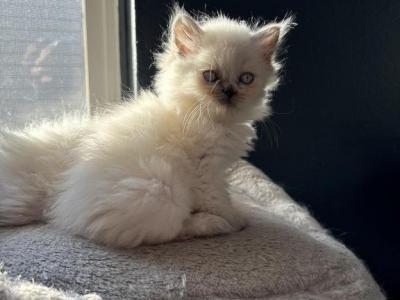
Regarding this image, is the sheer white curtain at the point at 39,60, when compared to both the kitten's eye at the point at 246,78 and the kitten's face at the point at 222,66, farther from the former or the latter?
the kitten's eye at the point at 246,78

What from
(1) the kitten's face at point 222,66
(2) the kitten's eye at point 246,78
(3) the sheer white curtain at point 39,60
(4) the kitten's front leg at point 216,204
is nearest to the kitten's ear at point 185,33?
(1) the kitten's face at point 222,66

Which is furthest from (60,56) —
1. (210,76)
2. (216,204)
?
(216,204)

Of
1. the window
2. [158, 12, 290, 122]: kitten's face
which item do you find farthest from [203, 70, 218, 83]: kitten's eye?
the window

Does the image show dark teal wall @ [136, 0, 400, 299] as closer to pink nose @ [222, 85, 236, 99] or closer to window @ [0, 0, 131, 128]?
window @ [0, 0, 131, 128]

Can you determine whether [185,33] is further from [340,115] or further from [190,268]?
[340,115]

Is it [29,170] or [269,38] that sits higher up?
Result: [269,38]

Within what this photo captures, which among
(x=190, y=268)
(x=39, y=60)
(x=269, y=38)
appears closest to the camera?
(x=190, y=268)
